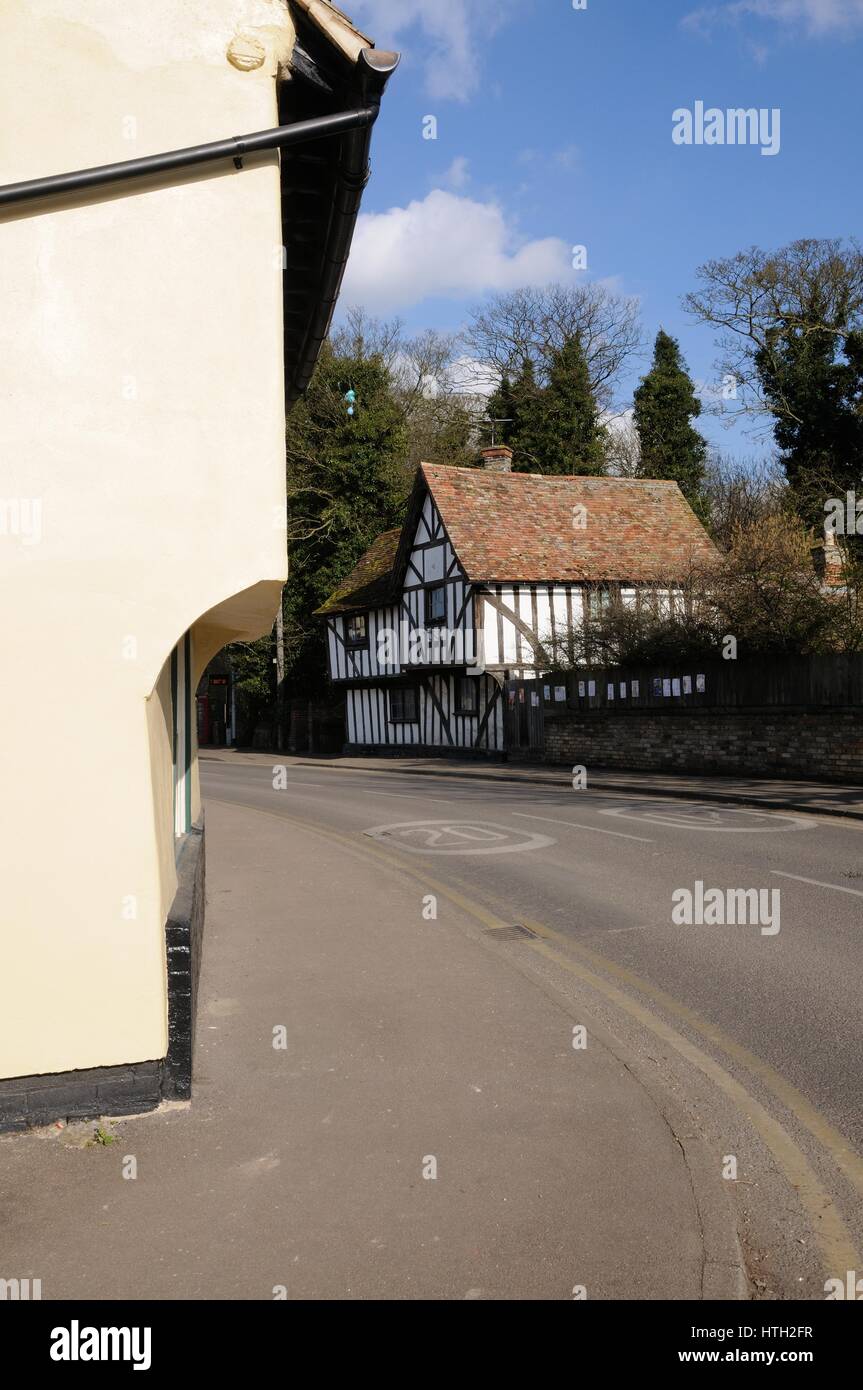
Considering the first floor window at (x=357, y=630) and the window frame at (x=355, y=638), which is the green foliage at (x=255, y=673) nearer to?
the window frame at (x=355, y=638)

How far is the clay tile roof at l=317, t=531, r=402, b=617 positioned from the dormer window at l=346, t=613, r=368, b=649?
1.70 ft

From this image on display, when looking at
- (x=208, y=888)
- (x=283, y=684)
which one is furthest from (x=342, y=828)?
(x=283, y=684)

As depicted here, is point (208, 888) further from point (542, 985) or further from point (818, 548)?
point (818, 548)

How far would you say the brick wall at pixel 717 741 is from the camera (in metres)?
19.9

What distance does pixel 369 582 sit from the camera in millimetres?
38969

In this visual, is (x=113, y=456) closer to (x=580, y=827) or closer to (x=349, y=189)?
(x=349, y=189)

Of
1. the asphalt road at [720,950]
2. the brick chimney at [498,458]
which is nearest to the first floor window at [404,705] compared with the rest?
the brick chimney at [498,458]

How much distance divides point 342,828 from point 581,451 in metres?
37.6

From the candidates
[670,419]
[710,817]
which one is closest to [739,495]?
[670,419]

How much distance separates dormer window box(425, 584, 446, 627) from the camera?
109ft

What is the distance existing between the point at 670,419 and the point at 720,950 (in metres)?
45.8

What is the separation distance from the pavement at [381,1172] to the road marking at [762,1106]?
36 centimetres
